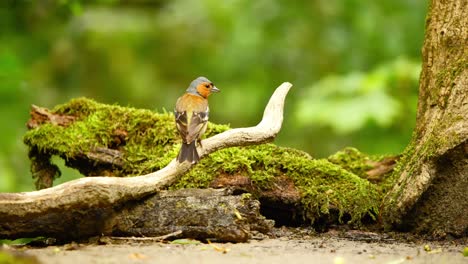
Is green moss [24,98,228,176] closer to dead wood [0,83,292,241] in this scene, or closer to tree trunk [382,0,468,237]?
dead wood [0,83,292,241]

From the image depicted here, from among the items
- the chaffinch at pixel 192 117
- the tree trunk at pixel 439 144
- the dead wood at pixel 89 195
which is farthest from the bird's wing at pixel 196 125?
the tree trunk at pixel 439 144

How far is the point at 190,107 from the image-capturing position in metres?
6.55

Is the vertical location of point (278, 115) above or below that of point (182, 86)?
below

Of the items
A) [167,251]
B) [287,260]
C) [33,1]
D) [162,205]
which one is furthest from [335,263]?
[33,1]

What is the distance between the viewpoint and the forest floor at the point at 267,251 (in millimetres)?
4934

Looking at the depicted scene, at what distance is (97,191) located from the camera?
5.42 m

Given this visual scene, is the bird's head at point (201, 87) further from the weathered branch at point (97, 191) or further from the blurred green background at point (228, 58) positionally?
the blurred green background at point (228, 58)

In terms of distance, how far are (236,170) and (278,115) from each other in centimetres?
60

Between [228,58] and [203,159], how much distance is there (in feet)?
25.2

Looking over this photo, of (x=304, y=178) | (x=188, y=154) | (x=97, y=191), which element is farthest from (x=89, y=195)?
(x=304, y=178)

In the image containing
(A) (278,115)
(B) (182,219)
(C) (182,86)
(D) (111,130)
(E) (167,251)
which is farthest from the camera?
(C) (182,86)

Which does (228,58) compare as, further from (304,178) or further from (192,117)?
(192,117)

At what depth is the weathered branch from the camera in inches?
207

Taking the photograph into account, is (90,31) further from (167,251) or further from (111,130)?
(167,251)
